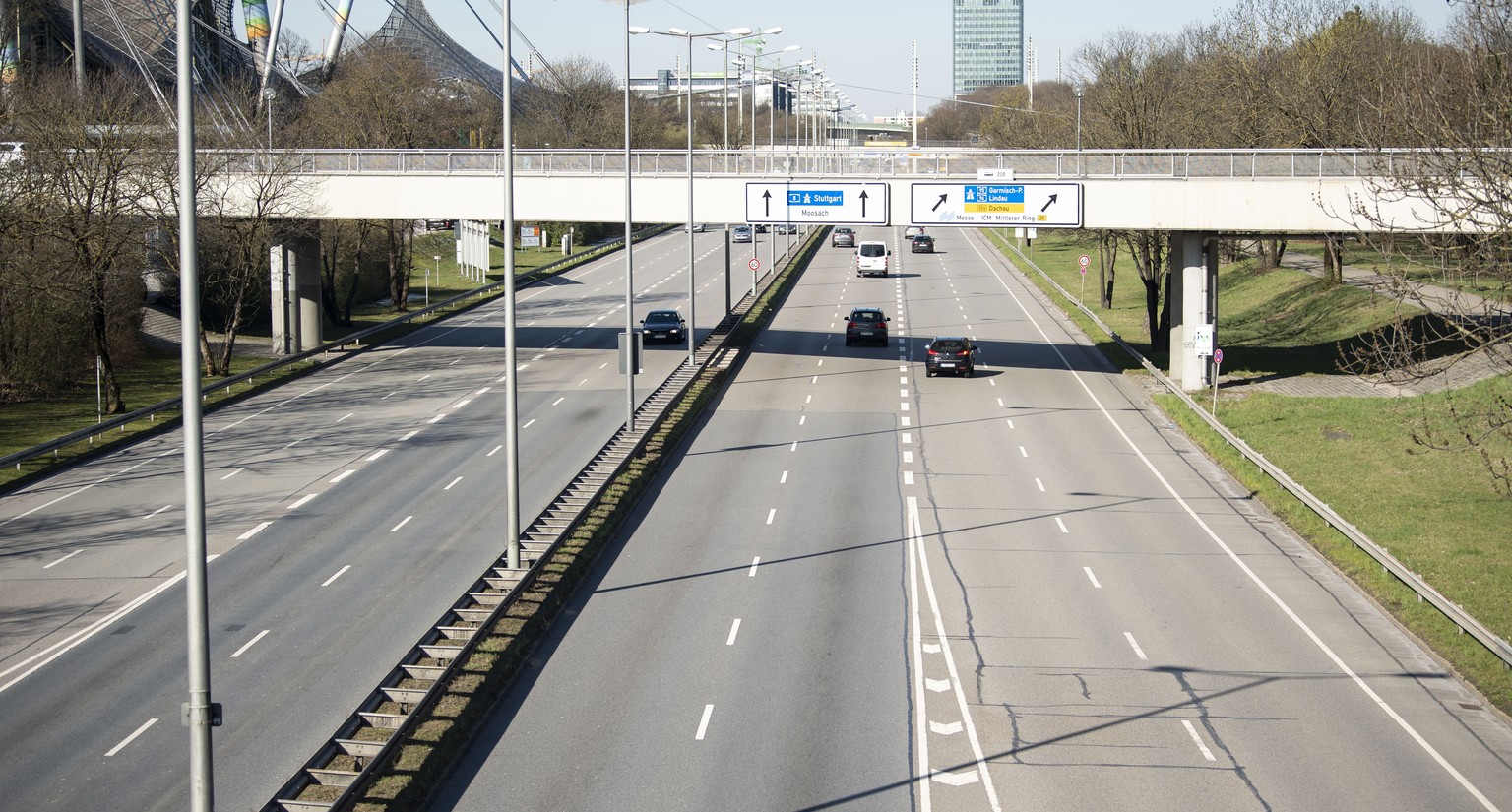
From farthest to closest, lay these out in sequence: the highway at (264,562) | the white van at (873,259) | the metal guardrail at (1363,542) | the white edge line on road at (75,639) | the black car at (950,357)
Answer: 1. the white van at (873,259)
2. the black car at (950,357)
3. the metal guardrail at (1363,542)
4. the white edge line on road at (75,639)
5. the highway at (264,562)

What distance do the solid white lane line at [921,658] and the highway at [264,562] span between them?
25.6ft

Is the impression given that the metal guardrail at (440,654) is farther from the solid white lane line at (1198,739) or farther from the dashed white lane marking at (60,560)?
the solid white lane line at (1198,739)

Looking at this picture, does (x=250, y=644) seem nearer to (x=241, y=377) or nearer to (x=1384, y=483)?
(x=1384, y=483)

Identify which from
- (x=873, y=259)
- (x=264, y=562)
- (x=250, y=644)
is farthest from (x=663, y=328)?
(x=250, y=644)

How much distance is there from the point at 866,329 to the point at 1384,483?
25.5 m

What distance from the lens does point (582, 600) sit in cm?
2477

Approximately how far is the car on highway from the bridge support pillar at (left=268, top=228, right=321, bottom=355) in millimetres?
21153

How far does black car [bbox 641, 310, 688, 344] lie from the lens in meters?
56.8

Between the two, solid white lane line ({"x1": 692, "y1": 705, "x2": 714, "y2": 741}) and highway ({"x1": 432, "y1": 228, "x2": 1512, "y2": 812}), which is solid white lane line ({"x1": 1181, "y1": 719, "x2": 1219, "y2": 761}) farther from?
solid white lane line ({"x1": 692, "y1": 705, "x2": 714, "y2": 741})

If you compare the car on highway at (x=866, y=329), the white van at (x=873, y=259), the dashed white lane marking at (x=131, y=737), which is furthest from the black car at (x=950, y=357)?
the dashed white lane marking at (x=131, y=737)

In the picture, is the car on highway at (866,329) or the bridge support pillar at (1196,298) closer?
the bridge support pillar at (1196,298)

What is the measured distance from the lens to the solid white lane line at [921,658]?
56.1 ft

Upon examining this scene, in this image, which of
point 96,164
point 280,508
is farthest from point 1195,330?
point 96,164

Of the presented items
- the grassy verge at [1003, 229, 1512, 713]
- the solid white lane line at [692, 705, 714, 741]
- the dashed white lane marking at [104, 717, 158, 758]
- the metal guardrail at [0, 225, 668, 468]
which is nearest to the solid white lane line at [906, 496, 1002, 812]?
the solid white lane line at [692, 705, 714, 741]
